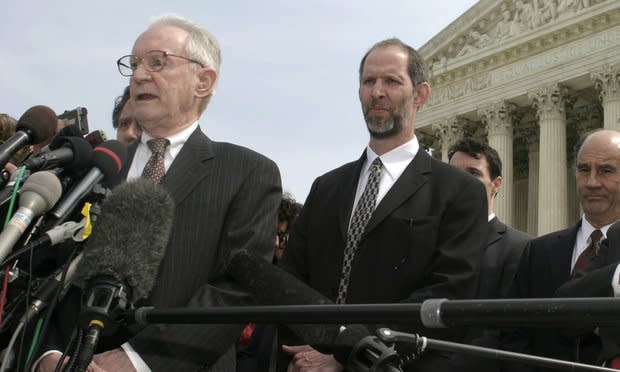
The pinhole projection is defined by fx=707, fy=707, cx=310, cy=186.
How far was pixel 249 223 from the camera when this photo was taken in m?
3.02

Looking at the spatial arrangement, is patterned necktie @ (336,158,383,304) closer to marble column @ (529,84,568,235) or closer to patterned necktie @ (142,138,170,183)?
patterned necktie @ (142,138,170,183)

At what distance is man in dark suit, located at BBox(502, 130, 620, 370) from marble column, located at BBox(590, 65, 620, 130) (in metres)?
19.5

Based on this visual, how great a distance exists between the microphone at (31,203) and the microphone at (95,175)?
6cm

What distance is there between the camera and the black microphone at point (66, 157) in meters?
2.51

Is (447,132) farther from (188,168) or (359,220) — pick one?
(188,168)

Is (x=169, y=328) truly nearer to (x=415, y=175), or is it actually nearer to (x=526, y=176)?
(x=415, y=175)

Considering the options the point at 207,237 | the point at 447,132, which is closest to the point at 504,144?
the point at 447,132

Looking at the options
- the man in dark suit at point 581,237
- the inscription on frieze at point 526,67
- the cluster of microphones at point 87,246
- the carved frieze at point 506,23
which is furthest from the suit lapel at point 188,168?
the carved frieze at point 506,23

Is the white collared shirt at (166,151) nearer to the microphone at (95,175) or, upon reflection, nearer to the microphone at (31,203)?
the microphone at (95,175)

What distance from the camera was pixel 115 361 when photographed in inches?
101

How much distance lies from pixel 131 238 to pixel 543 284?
9.02ft

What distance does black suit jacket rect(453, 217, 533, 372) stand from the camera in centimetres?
423

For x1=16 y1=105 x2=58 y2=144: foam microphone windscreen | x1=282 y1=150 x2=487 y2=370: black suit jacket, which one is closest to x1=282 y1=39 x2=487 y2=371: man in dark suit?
x1=282 y1=150 x2=487 y2=370: black suit jacket

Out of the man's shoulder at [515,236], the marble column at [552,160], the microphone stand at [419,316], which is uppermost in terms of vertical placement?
the marble column at [552,160]
